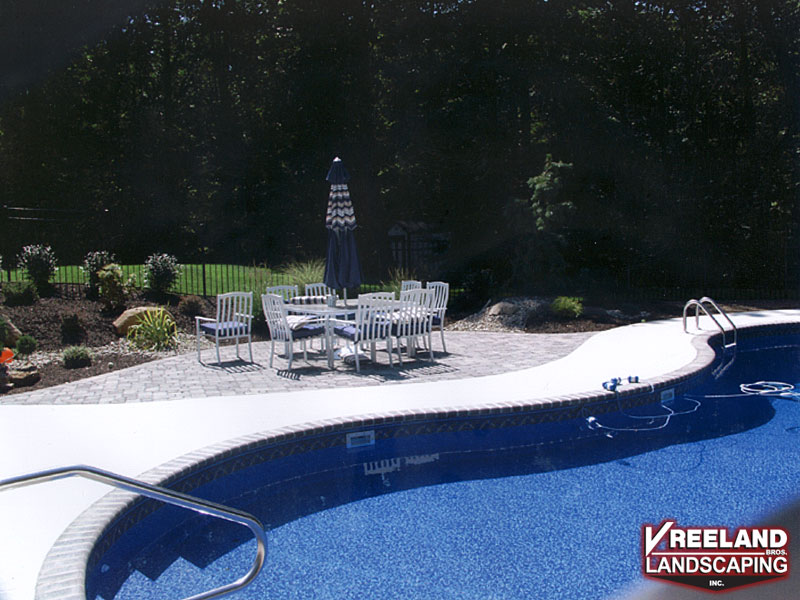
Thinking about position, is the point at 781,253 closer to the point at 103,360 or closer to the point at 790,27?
the point at 790,27

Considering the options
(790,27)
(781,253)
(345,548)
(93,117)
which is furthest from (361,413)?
(93,117)

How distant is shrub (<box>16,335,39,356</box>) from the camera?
9898mm

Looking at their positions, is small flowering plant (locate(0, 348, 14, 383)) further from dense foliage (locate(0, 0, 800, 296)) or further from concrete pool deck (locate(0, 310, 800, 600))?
dense foliage (locate(0, 0, 800, 296))

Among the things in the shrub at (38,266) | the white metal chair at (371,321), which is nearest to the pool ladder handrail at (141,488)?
the white metal chair at (371,321)

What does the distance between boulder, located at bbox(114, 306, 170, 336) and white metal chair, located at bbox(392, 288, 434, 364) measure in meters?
4.98

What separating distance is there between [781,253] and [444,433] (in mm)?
16161

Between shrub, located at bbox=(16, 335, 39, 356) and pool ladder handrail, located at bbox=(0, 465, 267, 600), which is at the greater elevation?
pool ladder handrail, located at bbox=(0, 465, 267, 600)

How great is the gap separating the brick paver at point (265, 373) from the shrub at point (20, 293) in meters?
3.91

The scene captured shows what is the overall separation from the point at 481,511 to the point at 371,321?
152 inches

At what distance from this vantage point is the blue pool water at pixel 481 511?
13.2 feet

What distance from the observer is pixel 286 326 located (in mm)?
8641

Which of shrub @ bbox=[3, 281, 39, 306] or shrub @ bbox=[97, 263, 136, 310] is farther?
shrub @ bbox=[97, 263, 136, 310]

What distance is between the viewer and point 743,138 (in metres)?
19.5


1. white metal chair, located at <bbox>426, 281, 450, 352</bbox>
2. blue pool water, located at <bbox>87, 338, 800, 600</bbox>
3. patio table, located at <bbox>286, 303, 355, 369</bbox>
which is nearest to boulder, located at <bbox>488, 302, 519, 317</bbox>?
white metal chair, located at <bbox>426, 281, 450, 352</bbox>
